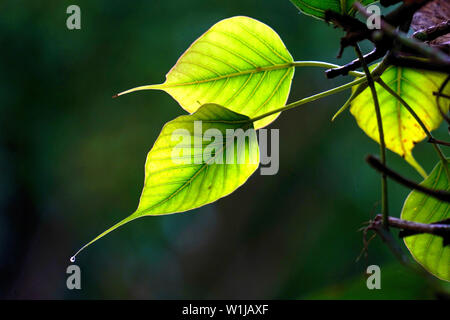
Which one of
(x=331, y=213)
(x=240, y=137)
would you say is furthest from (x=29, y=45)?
(x=240, y=137)

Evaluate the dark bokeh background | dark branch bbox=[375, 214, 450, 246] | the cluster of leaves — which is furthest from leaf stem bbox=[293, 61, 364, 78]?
the dark bokeh background

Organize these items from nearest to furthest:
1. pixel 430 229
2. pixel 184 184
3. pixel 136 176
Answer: pixel 430 229 < pixel 184 184 < pixel 136 176

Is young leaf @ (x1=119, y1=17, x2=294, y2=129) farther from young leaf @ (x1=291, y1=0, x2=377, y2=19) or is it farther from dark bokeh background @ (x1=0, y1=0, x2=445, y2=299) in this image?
dark bokeh background @ (x1=0, y1=0, x2=445, y2=299)

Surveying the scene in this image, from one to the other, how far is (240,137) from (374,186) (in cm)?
196

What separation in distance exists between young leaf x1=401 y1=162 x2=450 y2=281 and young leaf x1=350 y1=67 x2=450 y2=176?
0.07 meters

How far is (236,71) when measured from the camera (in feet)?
1.13

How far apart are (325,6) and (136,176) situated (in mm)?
2271

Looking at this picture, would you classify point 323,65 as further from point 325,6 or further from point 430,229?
point 430,229

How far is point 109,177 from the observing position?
2.48 metres

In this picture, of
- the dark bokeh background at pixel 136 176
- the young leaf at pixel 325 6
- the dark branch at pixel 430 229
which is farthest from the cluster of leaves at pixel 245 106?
the dark bokeh background at pixel 136 176

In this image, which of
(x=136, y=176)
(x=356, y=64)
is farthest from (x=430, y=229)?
(x=136, y=176)

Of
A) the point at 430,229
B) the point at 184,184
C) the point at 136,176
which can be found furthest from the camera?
the point at 136,176

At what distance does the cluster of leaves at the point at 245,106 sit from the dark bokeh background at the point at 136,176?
1969 millimetres

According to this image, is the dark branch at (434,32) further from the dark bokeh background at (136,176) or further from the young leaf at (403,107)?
the dark bokeh background at (136,176)
